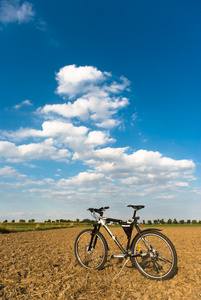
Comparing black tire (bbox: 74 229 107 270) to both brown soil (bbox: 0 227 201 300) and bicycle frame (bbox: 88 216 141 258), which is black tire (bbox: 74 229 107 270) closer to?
bicycle frame (bbox: 88 216 141 258)

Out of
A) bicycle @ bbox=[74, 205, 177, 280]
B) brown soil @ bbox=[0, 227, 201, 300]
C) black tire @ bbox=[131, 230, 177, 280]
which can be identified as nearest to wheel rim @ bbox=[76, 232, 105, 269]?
bicycle @ bbox=[74, 205, 177, 280]

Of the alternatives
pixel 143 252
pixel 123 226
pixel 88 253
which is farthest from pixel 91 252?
pixel 143 252

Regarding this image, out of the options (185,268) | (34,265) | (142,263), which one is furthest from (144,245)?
(34,265)

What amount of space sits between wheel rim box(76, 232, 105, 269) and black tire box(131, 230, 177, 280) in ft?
3.29

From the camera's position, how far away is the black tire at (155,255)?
5.34 m

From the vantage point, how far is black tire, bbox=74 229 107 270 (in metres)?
6.10

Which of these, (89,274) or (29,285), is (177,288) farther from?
(29,285)

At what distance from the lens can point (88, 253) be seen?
6.44 metres

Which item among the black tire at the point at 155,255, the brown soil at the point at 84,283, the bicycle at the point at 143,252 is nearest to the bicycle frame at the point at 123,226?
the bicycle at the point at 143,252

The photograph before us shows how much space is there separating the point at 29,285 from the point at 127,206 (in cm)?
284

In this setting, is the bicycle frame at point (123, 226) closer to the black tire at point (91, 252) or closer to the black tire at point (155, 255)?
the black tire at point (91, 252)

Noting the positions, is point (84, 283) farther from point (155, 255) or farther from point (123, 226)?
point (155, 255)

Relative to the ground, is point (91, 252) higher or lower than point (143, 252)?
lower

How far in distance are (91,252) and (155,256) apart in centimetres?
186
